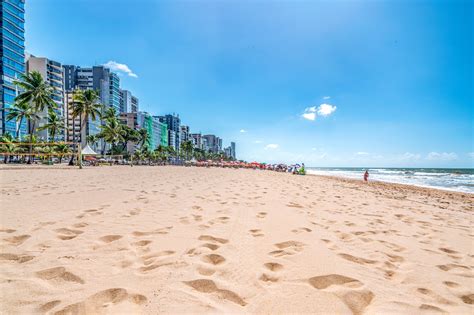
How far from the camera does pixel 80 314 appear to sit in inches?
54.1

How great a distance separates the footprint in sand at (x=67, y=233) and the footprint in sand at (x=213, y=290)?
185 centimetres

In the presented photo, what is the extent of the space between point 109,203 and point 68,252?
100 inches

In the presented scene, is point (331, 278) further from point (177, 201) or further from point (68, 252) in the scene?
point (177, 201)

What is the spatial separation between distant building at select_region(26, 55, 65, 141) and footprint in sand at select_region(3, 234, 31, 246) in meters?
90.8

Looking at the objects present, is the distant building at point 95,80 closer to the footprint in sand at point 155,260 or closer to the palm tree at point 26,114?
the palm tree at point 26,114

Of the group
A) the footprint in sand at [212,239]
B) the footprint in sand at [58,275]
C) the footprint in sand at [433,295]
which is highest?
the footprint in sand at [58,275]

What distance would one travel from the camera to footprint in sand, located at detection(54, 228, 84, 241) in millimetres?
2668

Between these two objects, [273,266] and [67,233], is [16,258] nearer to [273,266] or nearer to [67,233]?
[67,233]

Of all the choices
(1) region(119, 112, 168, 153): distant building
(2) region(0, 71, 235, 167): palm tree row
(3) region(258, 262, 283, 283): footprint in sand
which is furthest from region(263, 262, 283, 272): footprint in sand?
(1) region(119, 112, 168, 153): distant building

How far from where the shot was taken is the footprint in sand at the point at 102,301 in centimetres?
140

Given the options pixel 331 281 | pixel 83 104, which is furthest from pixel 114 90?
pixel 331 281

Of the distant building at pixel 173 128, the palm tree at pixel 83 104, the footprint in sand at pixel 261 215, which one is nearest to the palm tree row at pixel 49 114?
the palm tree at pixel 83 104

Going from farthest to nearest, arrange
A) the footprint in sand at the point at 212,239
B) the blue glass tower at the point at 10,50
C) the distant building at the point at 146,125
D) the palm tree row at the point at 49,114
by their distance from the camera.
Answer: the distant building at the point at 146,125 < the blue glass tower at the point at 10,50 < the palm tree row at the point at 49,114 < the footprint in sand at the point at 212,239

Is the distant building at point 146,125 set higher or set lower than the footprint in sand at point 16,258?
higher
